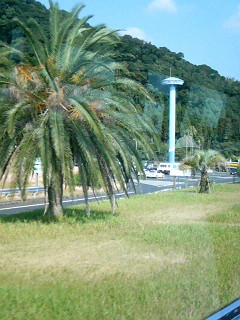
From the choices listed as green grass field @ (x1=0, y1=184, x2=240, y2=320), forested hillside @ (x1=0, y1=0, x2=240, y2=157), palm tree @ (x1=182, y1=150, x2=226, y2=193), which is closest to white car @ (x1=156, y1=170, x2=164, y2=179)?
forested hillside @ (x1=0, y1=0, x2=240, y2=157)

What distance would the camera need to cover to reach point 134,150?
555 inches

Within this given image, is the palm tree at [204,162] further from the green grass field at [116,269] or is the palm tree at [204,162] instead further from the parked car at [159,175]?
the parked car at [159,175]

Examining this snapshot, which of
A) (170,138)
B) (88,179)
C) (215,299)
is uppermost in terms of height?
(170,138)

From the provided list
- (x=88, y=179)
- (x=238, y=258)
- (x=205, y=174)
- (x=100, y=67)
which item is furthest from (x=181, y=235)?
(x=205, y=174)

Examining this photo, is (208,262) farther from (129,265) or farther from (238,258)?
(129,265)

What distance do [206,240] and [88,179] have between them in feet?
13.6

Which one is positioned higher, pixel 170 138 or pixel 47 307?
pixel 170 138

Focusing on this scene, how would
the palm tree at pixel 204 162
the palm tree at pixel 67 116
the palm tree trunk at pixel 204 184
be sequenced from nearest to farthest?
1. the palm tree at pixel 67 116
2. the palm tree trunk at pixel 204 184
3. the palm tree at pixel 204 162

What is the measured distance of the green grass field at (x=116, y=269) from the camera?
5.71 m

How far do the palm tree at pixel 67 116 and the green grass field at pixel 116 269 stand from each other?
151 cm

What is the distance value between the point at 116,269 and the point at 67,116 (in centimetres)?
617

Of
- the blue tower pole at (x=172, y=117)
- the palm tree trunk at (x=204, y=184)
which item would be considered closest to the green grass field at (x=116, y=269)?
the palm tree trunk at (x=204, y=184)

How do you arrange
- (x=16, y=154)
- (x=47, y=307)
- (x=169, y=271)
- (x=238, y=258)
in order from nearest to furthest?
(x=47, y=307) < (x=169, y=271) < (x=238, y=258) < (x=16, y=154)

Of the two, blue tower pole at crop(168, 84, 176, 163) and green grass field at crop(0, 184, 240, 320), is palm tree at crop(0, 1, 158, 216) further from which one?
blue tower pole at crop(168, 84, 176, 163)
